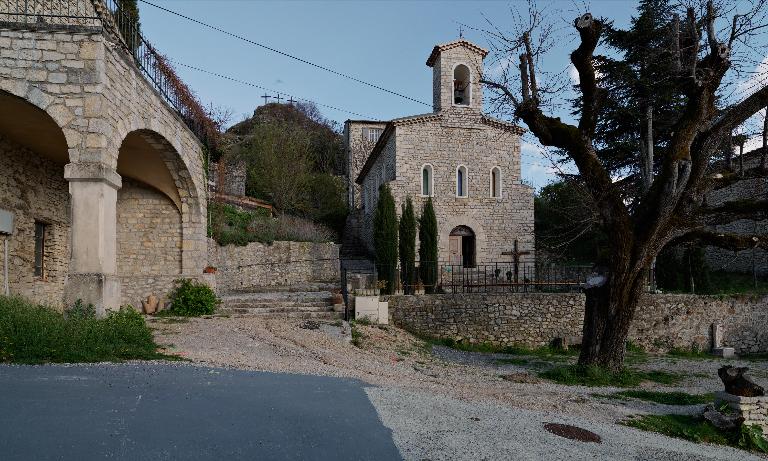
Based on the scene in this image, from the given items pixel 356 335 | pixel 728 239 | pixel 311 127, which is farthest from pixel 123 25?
pixel 311 127

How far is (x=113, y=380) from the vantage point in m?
5.65

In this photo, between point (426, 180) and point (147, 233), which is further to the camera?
point (426, 180)

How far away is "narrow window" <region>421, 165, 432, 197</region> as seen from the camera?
21.7 metres

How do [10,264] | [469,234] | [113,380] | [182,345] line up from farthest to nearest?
[469,234], [10,264], [182,345], [113,380]

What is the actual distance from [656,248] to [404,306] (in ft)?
24.3

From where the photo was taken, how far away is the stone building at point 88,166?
852cm

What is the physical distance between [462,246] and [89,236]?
1560 cm

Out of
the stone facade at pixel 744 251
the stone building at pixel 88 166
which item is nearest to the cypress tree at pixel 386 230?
the stone building at pixel 88 166

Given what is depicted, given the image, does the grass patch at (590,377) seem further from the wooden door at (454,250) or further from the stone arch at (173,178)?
the wooden door at (454,250)

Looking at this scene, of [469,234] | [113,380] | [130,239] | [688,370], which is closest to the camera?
[113,380]

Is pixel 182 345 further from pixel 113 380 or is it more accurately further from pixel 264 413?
pixel 264 413

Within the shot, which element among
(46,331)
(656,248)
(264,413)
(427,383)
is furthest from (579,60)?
(46,331)

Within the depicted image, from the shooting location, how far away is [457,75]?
22734mm

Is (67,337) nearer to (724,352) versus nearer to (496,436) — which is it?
(496,436)
